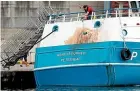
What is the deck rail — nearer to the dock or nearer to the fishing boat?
the fishing boat

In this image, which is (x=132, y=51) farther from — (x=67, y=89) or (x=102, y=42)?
(x=67, y=89)

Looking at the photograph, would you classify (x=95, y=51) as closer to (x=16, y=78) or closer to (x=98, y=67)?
(x=98, y=67)

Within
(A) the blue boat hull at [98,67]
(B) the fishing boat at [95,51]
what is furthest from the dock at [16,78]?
(A) the blue boat hull at [98,67]

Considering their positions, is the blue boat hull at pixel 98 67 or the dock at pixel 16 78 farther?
the dock at pixel 16 78

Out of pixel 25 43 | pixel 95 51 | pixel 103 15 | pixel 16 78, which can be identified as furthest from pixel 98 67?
pixel 16 78

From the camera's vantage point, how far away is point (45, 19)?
23.3 m

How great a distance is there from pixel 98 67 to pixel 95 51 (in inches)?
24.5

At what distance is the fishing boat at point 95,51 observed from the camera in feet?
66.8

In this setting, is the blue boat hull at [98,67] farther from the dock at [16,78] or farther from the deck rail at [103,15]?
the dock at [16,78]

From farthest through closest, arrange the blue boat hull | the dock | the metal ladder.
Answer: the dock, the metal ladder, the blue boat hull

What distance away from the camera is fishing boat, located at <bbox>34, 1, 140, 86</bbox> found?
20375 millimetres

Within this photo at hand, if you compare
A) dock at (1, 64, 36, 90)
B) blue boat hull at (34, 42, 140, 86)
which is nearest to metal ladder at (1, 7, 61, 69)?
blue boat hull at (34, 42, 140, 86)

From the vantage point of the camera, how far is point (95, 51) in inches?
808

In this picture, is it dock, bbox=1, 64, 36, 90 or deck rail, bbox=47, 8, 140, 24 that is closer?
deck rail, bbox=47, 8, 140, 24
